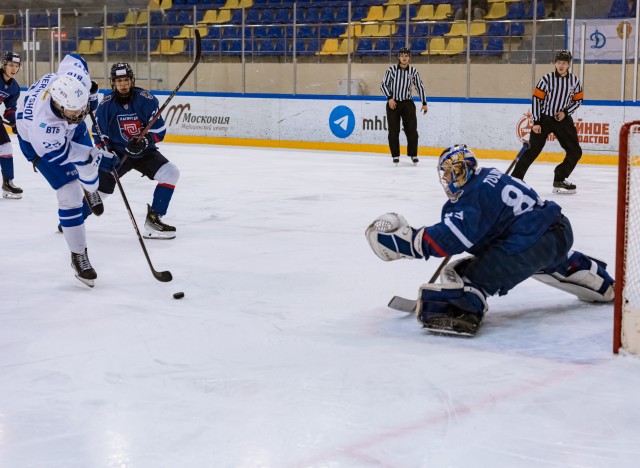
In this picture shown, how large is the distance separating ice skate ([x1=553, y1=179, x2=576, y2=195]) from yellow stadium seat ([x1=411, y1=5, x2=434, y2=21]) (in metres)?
5.53

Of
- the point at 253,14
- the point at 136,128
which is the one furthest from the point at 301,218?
the point at 253,14

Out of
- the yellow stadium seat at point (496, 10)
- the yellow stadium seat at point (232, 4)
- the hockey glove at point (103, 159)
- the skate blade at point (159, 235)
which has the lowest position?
the skate blade at point (159, 235)

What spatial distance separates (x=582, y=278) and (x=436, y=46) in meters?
8.76

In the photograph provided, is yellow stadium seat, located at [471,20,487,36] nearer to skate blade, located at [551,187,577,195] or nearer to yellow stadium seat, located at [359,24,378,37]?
yellow stadium seat, located at [359,24,378,37]

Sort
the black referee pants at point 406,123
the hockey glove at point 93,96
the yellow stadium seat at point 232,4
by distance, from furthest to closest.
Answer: the yellow stadium seat at point 232,4 → the black referee pants at point 406,123 → the hockey glove at point 93,96

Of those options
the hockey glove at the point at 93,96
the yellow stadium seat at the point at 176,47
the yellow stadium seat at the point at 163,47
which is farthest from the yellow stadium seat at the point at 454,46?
the hockey glove at the point at 93,96

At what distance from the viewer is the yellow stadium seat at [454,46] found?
12078 mm

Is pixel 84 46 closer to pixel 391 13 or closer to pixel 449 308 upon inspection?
pixel 391 13

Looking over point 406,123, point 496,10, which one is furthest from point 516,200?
point 496,10

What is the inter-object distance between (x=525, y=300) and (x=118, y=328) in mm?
1764

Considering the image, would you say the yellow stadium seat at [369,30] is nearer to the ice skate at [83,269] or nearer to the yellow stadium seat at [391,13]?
the yellow stadium seat at [391,13]

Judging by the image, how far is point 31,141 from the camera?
14.6ft

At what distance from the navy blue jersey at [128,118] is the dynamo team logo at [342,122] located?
7159 millimetres

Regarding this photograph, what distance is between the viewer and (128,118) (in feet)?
19.4
